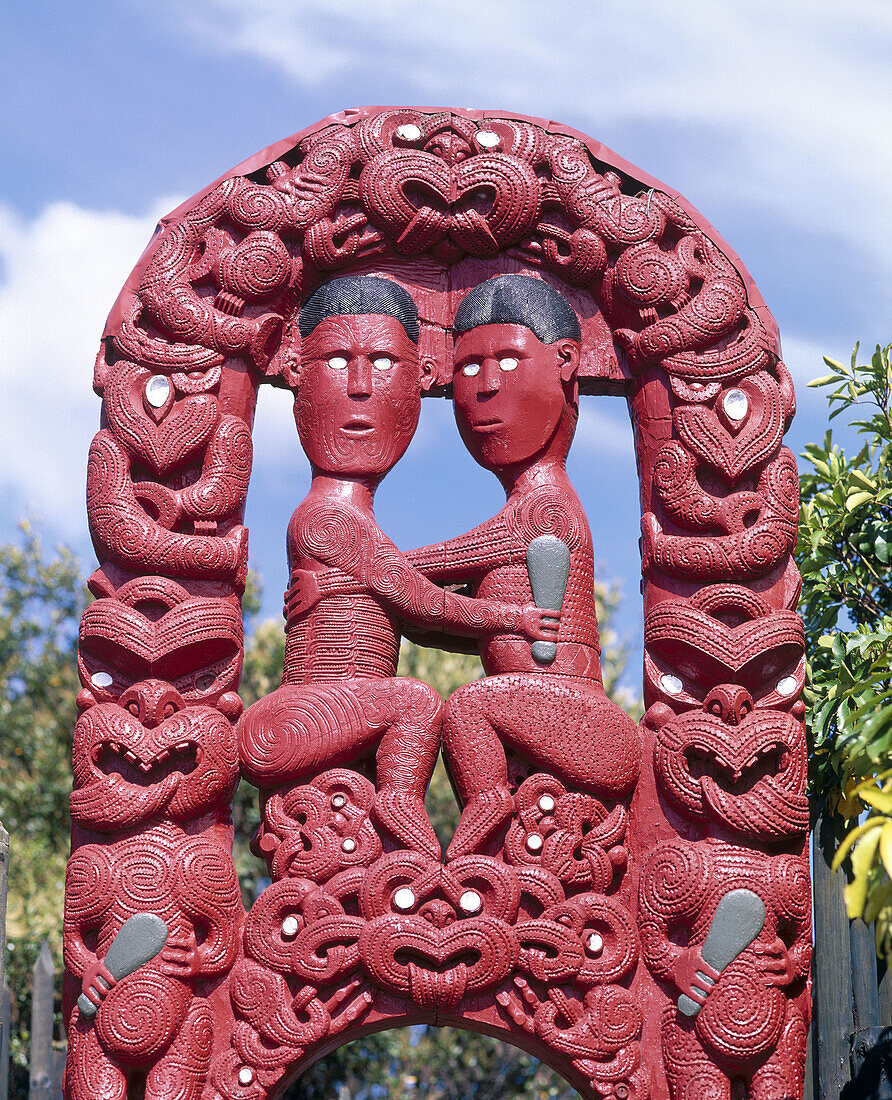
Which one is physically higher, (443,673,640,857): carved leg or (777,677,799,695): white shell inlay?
(777,677,799,695): white shell inlay

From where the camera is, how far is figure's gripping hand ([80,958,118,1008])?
504cm

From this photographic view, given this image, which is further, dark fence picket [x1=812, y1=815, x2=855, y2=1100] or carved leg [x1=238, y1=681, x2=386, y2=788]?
dark fence picket [x1=812, y1=815, x2=855, y2=1100]

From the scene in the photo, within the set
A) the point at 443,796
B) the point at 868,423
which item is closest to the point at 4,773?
the point at 443,796

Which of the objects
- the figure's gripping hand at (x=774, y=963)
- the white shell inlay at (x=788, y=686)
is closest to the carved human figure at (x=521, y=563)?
the white shell inlay at (x=788, y=686)

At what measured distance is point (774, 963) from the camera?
16.5ft

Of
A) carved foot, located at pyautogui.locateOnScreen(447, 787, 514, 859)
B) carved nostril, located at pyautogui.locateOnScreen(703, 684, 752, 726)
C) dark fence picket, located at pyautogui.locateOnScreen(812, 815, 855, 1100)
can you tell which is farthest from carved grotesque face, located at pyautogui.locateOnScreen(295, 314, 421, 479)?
dark fence picket, located at pyautogui.locateOnScreen(812, 815, 855, 1100)

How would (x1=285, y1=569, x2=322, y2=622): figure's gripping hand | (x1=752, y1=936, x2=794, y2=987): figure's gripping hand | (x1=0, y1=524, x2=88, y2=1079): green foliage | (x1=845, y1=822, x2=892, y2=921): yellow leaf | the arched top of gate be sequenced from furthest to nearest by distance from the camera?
(x1=0, y1=524, x2=88, y2=1079): green foliage < the arched top of gate < (x1=285, y1=569, x2=322, y2=622): figure's gripping hand < (x1=752, y1=936, x2=794, y2=987): figure's gripping hand < (x1=845, y1=822, x2=892, y2=921): yellow leaf

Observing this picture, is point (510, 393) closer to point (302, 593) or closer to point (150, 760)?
point (302, 593)

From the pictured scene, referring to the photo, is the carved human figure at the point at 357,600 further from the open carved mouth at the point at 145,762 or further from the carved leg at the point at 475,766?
the open carved mouth at the point at 145,762

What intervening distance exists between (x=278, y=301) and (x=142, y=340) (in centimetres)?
55

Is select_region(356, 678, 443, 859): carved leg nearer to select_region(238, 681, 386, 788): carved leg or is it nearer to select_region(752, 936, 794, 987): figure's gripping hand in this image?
select_region(238, 681, 386, 788): carved leg

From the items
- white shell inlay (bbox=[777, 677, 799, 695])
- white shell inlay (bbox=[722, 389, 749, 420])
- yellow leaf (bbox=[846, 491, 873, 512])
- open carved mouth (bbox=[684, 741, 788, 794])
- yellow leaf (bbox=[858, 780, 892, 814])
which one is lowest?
yellow leaf (bbox=[858, 780, 892, 814])

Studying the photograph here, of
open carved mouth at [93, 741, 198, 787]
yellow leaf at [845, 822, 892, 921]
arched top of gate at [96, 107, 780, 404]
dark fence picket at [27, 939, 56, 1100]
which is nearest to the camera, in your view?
yellow leaf at [845, 822, 892, 921]

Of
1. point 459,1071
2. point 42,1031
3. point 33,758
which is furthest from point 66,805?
point 42,1031
